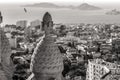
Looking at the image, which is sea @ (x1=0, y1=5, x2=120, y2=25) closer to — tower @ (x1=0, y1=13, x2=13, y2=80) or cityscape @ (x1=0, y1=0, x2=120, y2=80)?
cityscape @ (x1=0, y1=0, x2=120, y2=80)

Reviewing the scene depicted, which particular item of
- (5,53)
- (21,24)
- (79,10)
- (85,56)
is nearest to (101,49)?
(85,56)

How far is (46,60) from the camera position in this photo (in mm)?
5930

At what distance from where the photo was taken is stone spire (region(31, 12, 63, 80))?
594 cm

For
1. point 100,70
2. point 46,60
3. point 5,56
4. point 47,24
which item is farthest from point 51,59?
point 100,70

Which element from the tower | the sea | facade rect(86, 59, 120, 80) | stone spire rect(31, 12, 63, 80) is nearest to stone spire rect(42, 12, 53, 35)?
stone spire rect(31, 12, 63, 80)

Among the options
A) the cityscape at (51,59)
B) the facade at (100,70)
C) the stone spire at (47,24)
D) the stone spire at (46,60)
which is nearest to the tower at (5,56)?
the cityscape at (51,59)

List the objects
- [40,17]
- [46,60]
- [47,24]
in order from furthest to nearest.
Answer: [40,17]
[47,24]
[46,60]

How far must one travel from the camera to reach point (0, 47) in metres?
6.28

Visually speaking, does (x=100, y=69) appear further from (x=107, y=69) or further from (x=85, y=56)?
(x=85, y=56)

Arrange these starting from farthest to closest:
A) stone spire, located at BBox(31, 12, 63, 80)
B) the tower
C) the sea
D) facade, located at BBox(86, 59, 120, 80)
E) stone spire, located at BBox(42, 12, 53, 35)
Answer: the sea < facade, located at BBox(86, 59, 120, 80) < the tower < stone spire, located at BBox(42, 12, 53, 35) < stone spire, located at BBox(31, 12, 63, 80)

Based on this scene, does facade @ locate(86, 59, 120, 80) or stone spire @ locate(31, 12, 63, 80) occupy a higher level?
stone spire @ locate(31, 12, 63, 80)

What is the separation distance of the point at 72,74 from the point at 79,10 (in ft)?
364

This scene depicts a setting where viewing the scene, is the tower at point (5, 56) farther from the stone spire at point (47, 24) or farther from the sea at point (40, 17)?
the sea at point (40, 17)

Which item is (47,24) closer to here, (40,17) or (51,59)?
(51,59)
